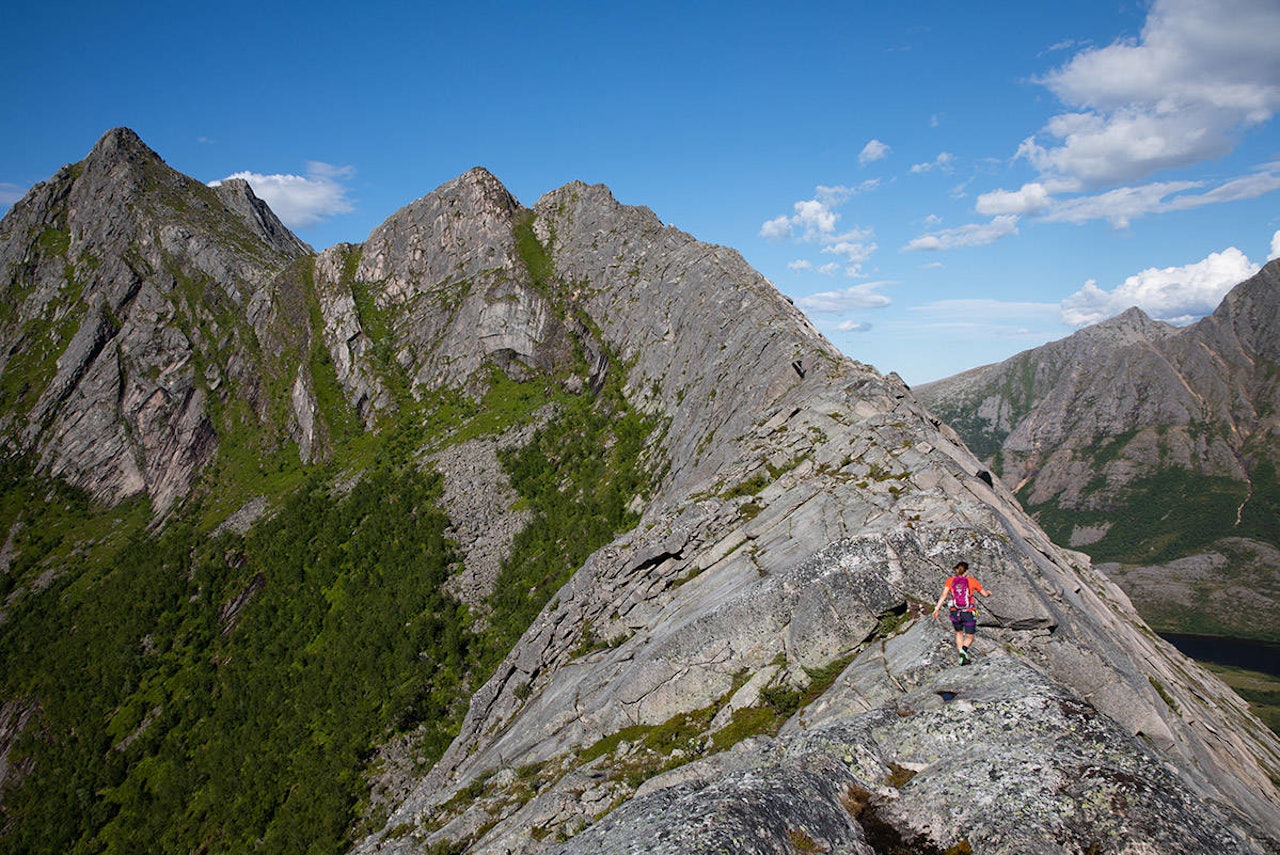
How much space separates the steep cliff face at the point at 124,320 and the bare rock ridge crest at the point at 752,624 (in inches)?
101

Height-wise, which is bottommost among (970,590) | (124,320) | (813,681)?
(813,681)

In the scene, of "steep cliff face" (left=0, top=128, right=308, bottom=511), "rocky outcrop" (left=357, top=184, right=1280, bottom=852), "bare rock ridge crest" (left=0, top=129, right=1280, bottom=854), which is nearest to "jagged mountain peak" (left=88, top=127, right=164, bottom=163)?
"steep cliff face" (left=0, top=128, right=308, bottom=511)

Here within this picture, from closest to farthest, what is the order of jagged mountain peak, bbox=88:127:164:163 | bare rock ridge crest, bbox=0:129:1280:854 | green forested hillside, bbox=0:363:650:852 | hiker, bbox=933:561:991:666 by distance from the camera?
bare rock ridge crest, bbox=0:129:1280:854
hiker, bbox=933:561:991:666
green forested hillside, bbox=0:363:650:852
jagged mountain peak, bbox=88:127:164:163

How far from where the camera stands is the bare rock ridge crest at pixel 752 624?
10570mm

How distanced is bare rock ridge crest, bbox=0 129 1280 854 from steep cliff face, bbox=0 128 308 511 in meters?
2.58

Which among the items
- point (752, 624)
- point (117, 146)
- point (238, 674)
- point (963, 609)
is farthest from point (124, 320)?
point (963, 609)

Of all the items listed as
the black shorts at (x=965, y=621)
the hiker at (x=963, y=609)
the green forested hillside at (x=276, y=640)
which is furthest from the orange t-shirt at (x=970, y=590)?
the green forested hillside at (x=276, y=640)

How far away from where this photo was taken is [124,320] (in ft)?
340

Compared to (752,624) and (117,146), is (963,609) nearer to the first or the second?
(752,624)

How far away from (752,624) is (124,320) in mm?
125556

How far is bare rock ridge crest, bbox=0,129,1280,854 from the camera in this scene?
10.6 metres

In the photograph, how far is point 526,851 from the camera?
648 inches

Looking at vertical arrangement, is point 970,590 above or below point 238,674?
above

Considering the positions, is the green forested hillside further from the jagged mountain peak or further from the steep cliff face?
the jagged mountain peak
